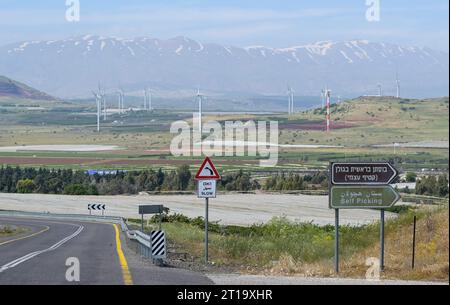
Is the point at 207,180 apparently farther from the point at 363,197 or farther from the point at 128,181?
the point at 128,181

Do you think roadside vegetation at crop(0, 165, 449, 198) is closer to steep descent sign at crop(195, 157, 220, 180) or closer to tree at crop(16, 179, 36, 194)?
tree at crop(16, 179, 36, 194)

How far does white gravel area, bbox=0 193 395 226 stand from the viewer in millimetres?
70956

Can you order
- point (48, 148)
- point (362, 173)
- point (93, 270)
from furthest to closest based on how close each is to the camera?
point (48, 148)
point (362, 173)
point (93, 270)

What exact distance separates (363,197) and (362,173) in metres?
0.55

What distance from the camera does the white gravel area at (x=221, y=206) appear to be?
71.0m

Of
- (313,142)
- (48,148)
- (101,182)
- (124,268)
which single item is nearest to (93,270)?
(124,268)

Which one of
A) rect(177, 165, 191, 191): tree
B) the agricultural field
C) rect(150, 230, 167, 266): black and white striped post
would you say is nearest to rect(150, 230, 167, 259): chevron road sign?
rect(150, 230, 167, 266): black and white striped post

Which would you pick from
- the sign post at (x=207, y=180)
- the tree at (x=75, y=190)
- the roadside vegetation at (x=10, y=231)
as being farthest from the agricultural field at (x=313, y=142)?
the sign post at (x=207, y=180)

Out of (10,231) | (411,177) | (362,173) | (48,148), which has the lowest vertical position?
(10,231)

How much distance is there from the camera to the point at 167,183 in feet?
347

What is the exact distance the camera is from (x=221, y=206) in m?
82.4

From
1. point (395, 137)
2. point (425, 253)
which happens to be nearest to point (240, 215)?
point (425, 253)

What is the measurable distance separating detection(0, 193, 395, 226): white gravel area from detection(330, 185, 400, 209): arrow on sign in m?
41.3
